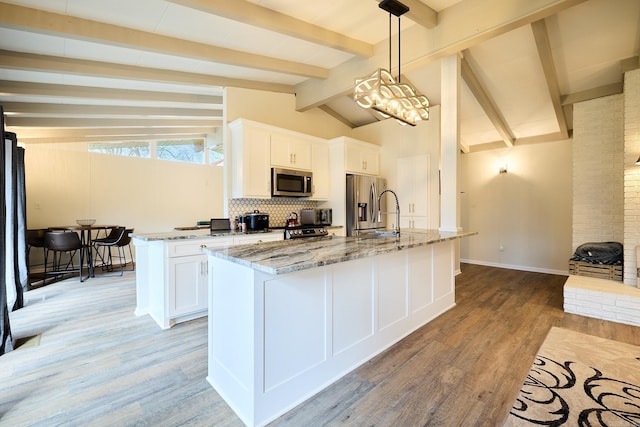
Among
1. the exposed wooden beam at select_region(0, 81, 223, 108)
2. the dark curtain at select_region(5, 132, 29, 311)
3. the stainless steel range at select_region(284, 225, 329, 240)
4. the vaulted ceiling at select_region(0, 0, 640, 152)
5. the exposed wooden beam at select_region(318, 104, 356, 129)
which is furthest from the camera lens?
the exposed wooden beam at select_region(318, 104, 356, 129)

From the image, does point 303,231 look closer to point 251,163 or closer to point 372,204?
point 251,163

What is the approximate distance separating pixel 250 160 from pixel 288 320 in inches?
107

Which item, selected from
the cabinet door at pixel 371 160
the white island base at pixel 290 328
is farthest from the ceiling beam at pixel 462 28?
the white island base at pixel 290 328

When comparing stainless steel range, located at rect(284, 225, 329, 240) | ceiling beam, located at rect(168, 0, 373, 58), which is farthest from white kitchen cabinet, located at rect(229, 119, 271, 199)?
ceiling beam, located at rect(168, 0, 373, 58)

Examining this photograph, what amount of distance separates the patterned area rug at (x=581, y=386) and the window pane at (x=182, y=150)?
26.4 feet

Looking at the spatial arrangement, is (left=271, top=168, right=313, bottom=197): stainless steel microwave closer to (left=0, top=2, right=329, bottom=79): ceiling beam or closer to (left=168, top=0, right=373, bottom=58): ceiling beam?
(left=0, top=2, right=329, bottom=79): ceiling beam

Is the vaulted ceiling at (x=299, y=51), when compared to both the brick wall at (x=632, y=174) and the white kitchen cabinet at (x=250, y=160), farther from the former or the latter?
the white kitchen cabinet at (x=250, y=160)

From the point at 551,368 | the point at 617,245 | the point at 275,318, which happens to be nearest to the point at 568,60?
the point at 617,245

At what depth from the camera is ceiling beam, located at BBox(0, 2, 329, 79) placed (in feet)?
7.51

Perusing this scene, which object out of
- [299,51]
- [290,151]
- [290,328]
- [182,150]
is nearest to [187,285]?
[290,328]

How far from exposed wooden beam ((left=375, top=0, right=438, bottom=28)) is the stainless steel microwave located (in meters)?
2.39

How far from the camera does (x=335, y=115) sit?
5.54m

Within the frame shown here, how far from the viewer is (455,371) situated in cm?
202

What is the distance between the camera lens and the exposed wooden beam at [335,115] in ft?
17.5
